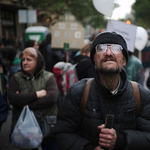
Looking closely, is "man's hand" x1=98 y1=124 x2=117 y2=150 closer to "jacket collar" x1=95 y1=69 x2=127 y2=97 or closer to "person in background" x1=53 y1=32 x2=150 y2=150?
"person in background" x1=53 y1=32 x2=150 y2=150

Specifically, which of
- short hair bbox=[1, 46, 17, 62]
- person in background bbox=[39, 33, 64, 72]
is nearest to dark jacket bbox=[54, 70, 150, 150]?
short hair bbox=[1, 46, 17, 62]

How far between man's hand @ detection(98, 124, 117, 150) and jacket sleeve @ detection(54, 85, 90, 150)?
0.25 metres

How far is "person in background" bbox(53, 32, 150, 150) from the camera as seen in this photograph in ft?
5.44

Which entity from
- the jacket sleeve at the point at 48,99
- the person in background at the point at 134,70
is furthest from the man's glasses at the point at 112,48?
the person in background at the point at 134,70

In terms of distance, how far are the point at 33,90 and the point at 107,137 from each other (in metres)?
1.60

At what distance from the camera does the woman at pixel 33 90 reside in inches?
107

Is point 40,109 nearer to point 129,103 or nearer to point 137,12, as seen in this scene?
point 129,103

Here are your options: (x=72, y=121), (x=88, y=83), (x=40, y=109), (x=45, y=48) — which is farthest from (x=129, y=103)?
(x=45, y=48)

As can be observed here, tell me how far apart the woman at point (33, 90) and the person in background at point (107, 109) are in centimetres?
101

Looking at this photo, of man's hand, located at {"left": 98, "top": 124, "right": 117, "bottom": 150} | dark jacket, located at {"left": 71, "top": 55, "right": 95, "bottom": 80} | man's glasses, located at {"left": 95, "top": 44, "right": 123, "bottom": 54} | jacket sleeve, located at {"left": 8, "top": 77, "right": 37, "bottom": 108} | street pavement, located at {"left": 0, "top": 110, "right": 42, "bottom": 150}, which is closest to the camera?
man's hand, located at {"left": 98, "top": 124, "right": 117, "bottom": 150}

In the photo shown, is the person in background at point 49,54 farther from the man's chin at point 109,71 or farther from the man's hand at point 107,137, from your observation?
the man's hand at point 107,137

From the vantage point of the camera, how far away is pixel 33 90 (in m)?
2.82

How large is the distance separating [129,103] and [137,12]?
115 feet

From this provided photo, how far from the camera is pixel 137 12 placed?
3356cm
